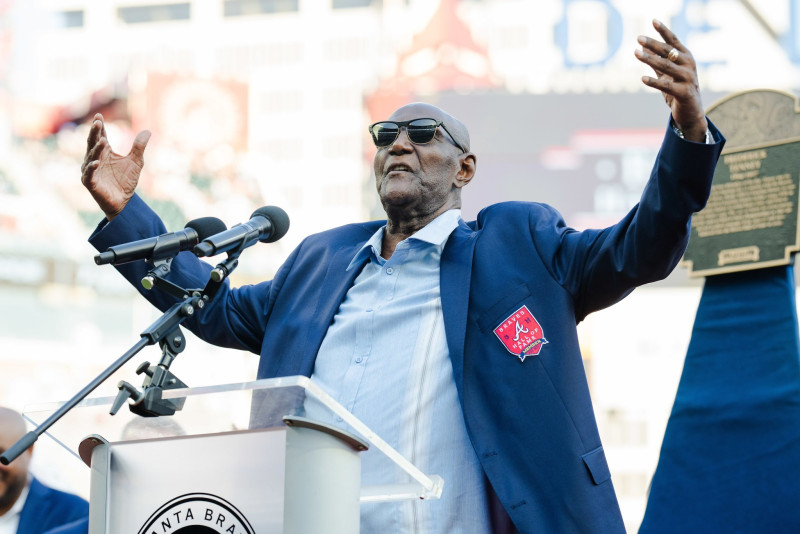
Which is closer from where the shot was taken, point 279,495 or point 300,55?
point 279,495

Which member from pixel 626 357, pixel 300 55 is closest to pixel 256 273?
pixel 626 357

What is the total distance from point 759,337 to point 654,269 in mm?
1571

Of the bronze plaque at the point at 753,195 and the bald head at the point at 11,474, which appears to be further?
the bronze plaque at the point at 753,195

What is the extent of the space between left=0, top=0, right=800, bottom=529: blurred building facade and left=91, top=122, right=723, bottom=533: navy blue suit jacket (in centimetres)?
2141

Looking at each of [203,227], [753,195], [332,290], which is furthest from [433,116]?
[753,195]

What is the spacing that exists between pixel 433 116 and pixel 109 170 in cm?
93

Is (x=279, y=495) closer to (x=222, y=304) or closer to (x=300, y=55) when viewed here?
(x=222, y=304)

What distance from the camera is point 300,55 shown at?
44.5 m

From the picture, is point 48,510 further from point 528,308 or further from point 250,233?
point 528,308

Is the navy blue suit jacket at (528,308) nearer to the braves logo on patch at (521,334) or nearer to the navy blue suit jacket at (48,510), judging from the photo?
the braves logo on patch at (521,334)

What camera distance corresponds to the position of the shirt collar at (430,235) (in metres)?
3.05

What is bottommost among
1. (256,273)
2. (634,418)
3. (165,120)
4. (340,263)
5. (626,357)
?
(634,418)

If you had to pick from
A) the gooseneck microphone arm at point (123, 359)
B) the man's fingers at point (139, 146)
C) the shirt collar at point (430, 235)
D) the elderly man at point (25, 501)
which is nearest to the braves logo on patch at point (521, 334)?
the shirt collar at point (430, 235)

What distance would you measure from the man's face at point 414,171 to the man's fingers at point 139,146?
0.67m
